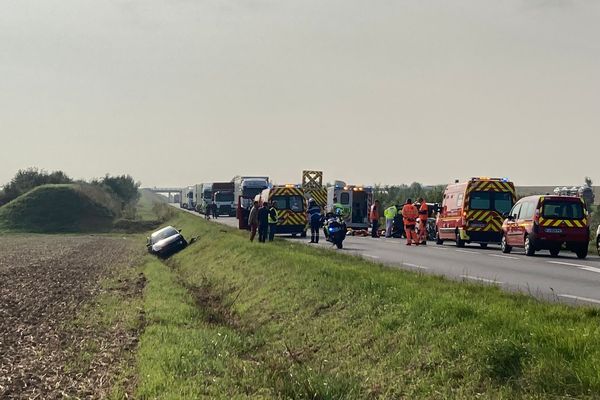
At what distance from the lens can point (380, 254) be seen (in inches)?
1069

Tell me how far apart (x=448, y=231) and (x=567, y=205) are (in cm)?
887

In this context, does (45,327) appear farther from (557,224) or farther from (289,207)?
(289,207)

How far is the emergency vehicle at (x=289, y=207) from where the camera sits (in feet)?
133

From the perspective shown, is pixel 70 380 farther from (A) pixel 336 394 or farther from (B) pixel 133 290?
(B) pixel 133 290

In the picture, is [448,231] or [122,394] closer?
[122,394]

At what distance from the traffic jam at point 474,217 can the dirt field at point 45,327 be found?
25.6 feet

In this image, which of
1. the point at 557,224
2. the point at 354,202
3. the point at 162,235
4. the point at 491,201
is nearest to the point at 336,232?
the point at 491,201

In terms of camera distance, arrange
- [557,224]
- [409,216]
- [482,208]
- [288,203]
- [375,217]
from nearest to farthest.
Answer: [557,224] → [482,208] → [409,216] → [375,217] → [288,203]

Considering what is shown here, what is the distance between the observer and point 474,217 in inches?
1237

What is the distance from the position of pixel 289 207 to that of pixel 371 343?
2967 centimetres

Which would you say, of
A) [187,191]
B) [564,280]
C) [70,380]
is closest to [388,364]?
[70,380]

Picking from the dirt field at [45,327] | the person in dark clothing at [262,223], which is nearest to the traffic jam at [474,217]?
the person in dark clothing at [262,223]

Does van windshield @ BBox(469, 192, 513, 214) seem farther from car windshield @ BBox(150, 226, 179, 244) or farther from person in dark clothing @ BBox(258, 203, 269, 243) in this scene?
car windshield @ BBox(150, 226, 179, 244)

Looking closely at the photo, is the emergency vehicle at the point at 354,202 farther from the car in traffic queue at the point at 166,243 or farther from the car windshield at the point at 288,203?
the car in traffic queue at the point at 166,243
